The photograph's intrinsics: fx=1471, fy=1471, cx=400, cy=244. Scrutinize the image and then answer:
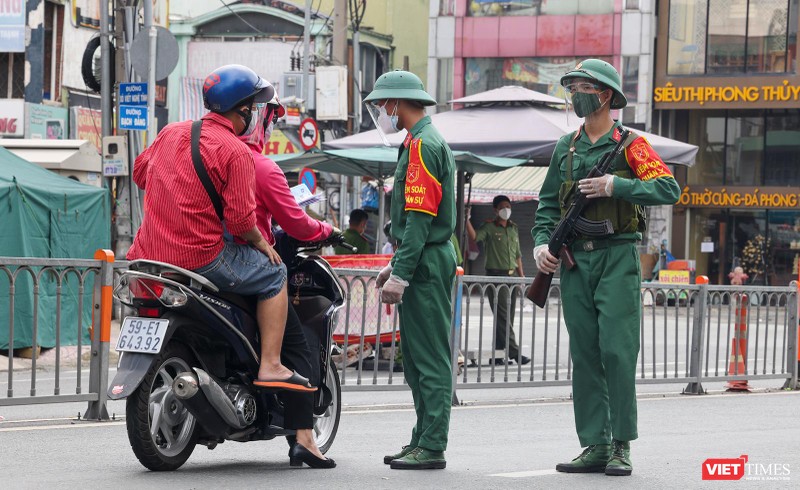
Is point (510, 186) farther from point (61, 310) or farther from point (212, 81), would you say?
point (212, 81)

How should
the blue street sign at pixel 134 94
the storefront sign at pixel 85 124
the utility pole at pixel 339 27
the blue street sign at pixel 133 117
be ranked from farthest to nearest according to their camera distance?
the utility pole at pixel 339 27, the storefront sign at pixel 85 124, the blue street sign at pixel 134 94, the blue street sign at pixel 133 117

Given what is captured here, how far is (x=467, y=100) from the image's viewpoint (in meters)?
17.4

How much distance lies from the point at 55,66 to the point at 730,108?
1898cm

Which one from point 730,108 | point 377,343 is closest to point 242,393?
point 377,343

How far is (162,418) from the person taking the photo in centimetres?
677

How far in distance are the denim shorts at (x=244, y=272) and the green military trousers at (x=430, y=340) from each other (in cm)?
75

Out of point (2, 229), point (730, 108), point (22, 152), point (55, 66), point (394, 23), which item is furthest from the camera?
point (394, 23)

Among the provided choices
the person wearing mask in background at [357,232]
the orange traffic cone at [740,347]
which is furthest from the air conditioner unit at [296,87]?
the orange traffic cone at [740,347]

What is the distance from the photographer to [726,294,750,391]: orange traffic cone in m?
13.9

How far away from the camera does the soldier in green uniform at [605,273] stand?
23.1 ft

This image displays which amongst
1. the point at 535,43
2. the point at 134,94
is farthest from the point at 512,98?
the point at 535,43

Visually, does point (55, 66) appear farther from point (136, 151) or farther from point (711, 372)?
point (711, 372)

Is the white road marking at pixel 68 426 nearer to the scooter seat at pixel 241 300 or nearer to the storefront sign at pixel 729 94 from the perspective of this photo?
the scooter seat at pixel 241 300

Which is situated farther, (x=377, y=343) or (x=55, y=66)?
(x=55, y=66)
